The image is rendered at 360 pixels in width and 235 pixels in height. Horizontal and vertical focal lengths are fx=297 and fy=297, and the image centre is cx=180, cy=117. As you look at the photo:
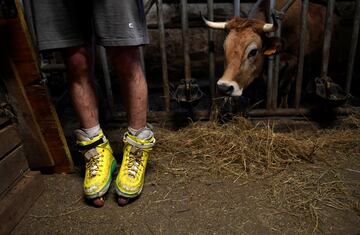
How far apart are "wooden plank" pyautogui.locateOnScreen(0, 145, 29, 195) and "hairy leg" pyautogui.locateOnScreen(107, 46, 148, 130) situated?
29.1 inches

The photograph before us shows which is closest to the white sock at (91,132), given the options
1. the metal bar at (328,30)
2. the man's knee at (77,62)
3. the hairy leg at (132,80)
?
the hairy leg at (132,80)

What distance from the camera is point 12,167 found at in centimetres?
186

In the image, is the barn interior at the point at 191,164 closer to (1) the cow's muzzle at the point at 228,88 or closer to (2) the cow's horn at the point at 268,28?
(1) the cow's muzzle at the point at 228,88

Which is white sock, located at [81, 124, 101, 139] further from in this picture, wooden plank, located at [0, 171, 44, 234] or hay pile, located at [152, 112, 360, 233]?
hay pile, located at [152, 112, 360, 233]

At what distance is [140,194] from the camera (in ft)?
6.55

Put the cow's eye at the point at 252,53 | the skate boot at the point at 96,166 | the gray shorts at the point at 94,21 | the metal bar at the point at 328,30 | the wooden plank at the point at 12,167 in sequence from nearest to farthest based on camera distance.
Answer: the gray shorts at the point at 94,21 < the wooden plank at the point at 12,167 < the skate boot at the point at 96,166 < the metal bar at the point at 328,30 < the cow's eye at the point at 252,53

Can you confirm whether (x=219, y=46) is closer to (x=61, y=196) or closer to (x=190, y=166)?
(x=190, y=166)

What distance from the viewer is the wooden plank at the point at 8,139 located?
178cm

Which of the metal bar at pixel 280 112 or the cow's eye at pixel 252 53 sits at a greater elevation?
the cow's eye at pixel 252 53

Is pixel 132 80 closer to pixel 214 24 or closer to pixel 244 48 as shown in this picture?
pixel 214 24

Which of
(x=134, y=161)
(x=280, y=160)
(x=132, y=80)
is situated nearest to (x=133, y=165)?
(x=134, y=161)

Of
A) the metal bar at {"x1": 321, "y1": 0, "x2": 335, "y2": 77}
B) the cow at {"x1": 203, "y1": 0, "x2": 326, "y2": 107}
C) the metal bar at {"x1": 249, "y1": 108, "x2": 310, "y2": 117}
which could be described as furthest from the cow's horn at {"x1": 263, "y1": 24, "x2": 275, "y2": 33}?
the metal bar at {"x1": 249, "y1": 108, "x2": 310, "y2": 117}

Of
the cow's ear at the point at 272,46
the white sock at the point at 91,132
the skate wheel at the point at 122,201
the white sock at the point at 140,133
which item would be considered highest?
the cow's ear at the point at 272,46

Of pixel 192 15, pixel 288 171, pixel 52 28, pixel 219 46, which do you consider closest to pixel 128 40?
pixel 52 28
